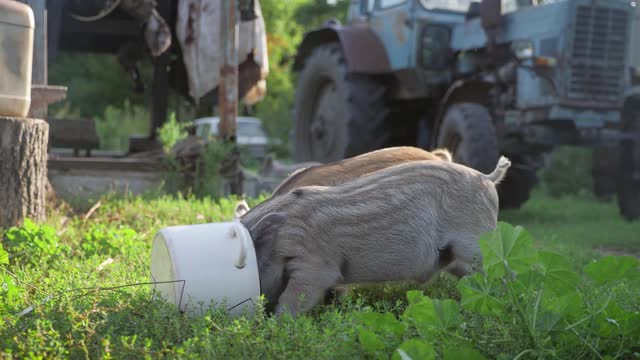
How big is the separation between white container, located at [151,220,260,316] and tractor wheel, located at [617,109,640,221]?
5944mm

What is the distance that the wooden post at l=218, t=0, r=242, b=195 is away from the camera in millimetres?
7090

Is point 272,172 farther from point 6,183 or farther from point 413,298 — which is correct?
point 413,298

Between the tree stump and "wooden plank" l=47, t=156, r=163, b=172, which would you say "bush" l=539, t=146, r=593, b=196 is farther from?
the tree stump

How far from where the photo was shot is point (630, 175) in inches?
330

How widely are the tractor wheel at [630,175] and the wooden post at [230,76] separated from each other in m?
3.66

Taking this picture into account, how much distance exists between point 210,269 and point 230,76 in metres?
4.28

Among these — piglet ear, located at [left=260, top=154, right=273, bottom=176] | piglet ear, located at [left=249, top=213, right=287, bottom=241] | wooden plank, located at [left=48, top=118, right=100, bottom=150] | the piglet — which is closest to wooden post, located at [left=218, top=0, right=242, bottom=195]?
wooden plank, located at [left=48, top=118, right=100, bottom=150]

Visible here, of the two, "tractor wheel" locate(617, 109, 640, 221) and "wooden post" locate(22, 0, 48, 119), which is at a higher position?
"wooden post" locate(22, 0, 48, 119)

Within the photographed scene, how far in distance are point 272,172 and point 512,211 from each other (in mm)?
2762

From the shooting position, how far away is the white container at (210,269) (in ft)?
9.87

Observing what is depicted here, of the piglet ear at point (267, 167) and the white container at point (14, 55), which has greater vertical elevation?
the white container at point (14, 55)

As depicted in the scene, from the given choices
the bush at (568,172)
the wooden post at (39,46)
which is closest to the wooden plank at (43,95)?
the wooden post at (39,46)

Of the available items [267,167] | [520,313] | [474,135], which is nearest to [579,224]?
[474,135]

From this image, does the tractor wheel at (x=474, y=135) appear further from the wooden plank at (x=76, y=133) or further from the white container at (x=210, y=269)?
the white container at (x=210, y=269)
